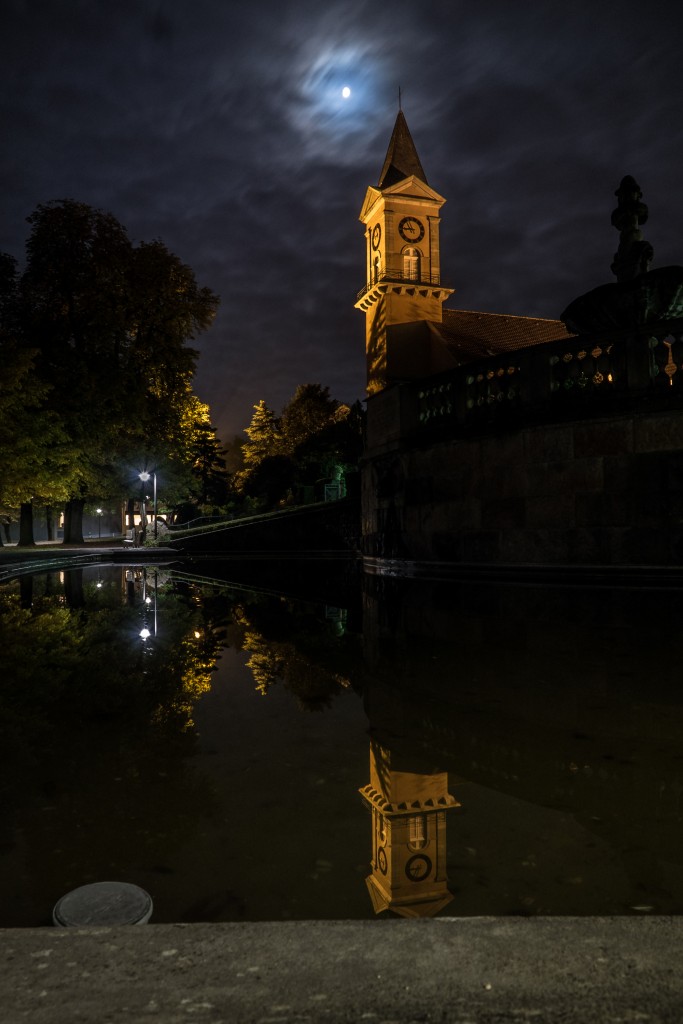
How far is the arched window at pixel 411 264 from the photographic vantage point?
37.2 meters

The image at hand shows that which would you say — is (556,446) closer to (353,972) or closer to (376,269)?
(353,972)

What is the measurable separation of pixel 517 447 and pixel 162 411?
21.9m

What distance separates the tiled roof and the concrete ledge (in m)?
32.7

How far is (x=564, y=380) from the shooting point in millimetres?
11445

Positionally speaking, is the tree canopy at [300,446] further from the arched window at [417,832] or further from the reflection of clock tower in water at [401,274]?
the arched window at [417,832]

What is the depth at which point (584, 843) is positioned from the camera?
7.22ft

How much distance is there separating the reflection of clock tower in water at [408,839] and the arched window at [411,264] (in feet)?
122

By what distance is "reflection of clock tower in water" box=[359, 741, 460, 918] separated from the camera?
1.90m

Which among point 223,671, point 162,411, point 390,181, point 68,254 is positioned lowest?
point 223,671

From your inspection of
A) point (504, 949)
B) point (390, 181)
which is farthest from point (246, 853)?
point (390, 181)

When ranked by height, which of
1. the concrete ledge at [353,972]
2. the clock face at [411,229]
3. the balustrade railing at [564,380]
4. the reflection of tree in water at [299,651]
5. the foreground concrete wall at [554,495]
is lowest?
the reflection of tree in water at [299,651]

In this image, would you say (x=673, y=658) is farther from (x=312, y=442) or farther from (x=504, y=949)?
(x=312, y=442)

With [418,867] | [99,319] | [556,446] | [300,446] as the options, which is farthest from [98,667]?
[300,446]

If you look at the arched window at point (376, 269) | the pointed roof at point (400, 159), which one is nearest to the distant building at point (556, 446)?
the arched window at point (376, 269)
